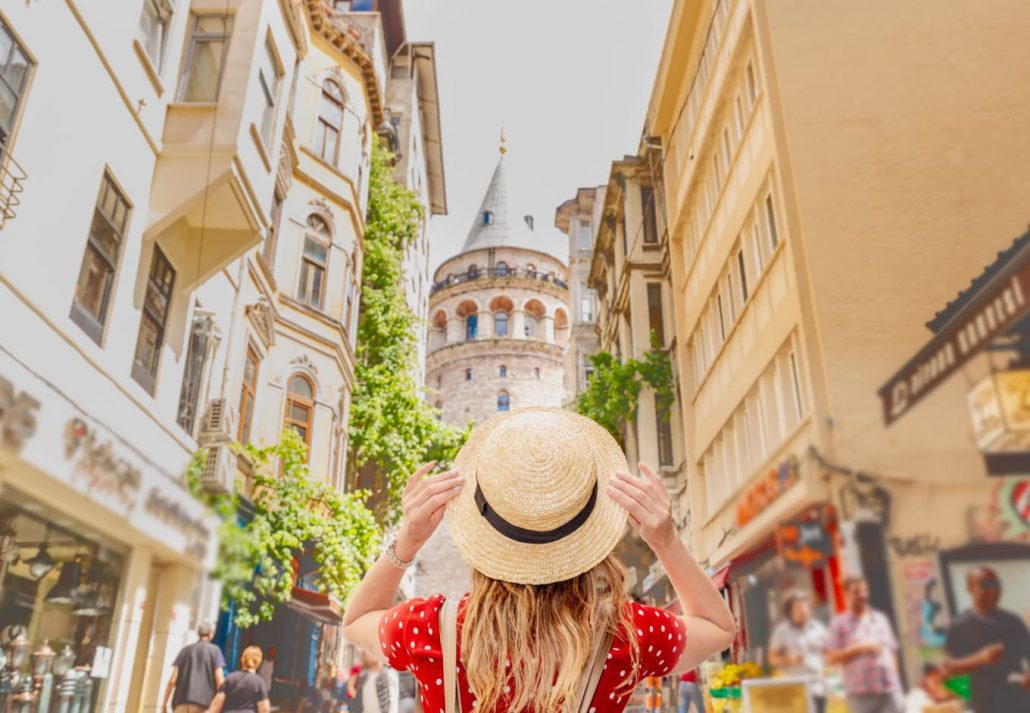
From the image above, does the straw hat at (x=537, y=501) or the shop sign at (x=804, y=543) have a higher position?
the shop sign at (x=804, y=543)

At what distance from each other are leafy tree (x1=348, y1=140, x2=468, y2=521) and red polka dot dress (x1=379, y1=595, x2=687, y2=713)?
2.55m

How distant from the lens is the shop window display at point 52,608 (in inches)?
73.3

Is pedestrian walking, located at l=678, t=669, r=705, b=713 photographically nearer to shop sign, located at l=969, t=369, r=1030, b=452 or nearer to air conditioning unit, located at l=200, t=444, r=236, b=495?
shop sign, located at l=969, t=369, r=1030, b=452

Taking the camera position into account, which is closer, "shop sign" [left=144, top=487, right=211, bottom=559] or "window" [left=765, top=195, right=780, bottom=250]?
"shop sign" [left=144, top=487, right=211, bottom=559]

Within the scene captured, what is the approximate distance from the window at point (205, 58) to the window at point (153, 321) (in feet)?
1.78

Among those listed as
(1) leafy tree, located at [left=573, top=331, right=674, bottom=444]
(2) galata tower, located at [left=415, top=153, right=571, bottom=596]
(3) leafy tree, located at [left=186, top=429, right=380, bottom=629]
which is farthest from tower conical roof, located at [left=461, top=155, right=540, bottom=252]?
(3) leafy tree, located at [left=186, top=429, right=380, bottom=629]

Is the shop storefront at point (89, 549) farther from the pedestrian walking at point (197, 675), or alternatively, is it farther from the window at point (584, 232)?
the window at point (584, 232)

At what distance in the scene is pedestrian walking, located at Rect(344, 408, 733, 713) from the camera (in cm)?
76

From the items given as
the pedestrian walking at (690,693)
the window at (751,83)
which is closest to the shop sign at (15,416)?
the pedestrian walking at (690,693)

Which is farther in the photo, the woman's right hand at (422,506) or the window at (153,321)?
the window at (153,321)

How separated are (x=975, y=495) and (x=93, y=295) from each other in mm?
3042

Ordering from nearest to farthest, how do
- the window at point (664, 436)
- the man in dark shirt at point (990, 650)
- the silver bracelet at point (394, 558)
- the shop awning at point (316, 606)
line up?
the silver bracelet at point (394, 558)
the man in dark shirt at point (990, 650)
the shop awning at point (316, 606)
the window at point (664, 436)

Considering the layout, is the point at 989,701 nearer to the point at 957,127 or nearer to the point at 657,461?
the point at 657,461

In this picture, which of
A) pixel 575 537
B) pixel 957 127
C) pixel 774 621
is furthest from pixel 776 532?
pixel 575 537
